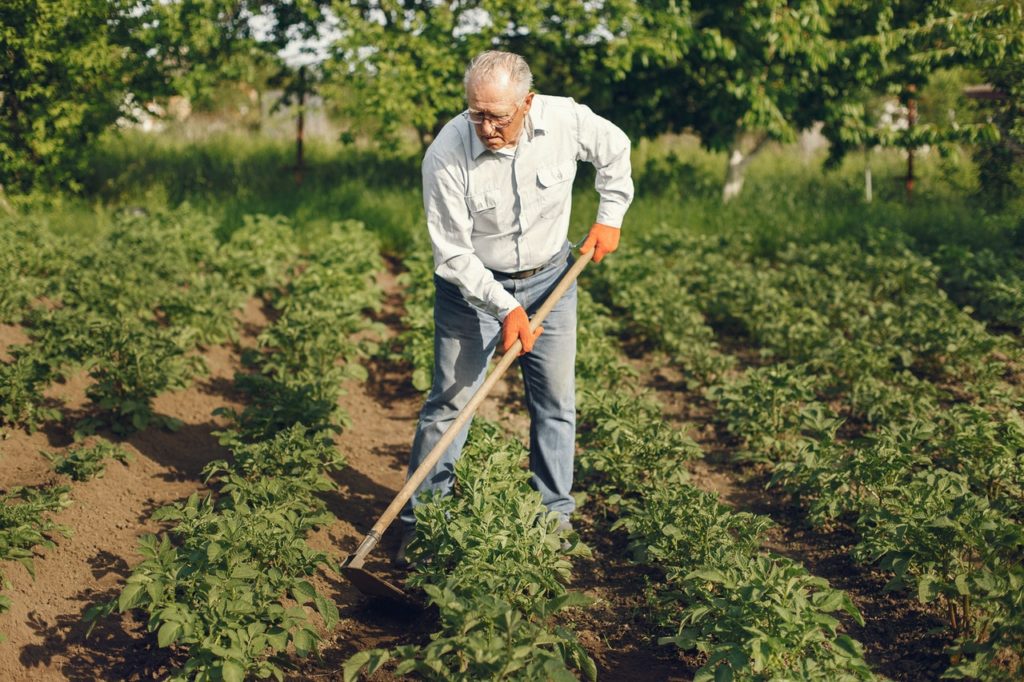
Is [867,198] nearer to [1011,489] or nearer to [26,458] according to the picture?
[1011,489]

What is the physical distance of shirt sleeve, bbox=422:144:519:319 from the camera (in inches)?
147

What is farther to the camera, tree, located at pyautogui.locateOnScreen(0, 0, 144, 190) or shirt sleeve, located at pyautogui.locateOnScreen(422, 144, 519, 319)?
tree, located at pyautogui.locateOnScreen(0, 0, 144, 190)

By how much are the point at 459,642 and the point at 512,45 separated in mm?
9282

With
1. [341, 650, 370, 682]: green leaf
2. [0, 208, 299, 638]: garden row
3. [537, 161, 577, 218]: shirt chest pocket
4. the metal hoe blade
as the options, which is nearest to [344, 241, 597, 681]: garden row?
[341, 650, 370, 682]: green leaf

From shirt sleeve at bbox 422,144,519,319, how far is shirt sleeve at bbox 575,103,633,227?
1.90ft

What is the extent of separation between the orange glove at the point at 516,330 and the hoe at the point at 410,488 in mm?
28

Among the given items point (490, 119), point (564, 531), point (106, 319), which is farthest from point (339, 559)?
point (106, 319)

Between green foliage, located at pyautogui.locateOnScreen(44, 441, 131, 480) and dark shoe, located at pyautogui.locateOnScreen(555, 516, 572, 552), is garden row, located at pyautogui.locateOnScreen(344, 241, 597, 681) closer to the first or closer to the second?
dark shoe, located at pyautogui.locateOnScreen(555, 516, 572, 552)

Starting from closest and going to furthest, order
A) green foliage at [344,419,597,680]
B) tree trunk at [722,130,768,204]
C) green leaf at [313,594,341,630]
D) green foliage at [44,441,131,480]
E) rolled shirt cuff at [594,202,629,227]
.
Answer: green foliage at [344,419,597,680] < green leaf at [313,594,341,630] < rolled shirt cuff at [594,202,629,227] < green foliage at [44,441,131,480] < tree trunk at [722,130,768,204]

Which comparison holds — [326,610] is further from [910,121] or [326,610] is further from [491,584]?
[910,121]

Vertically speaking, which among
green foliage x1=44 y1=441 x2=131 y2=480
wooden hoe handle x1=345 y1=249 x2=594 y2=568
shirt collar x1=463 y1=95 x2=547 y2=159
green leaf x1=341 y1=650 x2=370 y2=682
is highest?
shirt collar x1=463 y1=95 x2=547 y2=159

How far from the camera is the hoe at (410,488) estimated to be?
11.5 ft

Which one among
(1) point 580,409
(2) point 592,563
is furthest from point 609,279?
(2) point 592,563

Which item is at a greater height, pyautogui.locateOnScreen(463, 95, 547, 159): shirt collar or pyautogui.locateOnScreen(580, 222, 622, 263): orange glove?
pyautogui.locateOnScreen(463, 95, 547, 159): shirt collar
